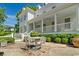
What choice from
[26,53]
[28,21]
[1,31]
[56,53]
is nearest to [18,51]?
[26,53]

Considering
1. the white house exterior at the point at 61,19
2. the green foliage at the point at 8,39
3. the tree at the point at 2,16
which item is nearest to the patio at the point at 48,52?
the green foliage at the point at 8,39

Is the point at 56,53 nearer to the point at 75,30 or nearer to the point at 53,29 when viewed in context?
the point at 75,30

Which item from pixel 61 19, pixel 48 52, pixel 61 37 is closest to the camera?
pixel 48 52

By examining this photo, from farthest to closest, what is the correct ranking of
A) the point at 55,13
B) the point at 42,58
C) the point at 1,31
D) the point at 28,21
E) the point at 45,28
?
1. the point at 28,21
2. the point at 45,28
3. the point at 55,13
4. the point at 1,31
5. the point at 42,58

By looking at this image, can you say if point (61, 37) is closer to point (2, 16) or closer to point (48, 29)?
point (48, 29)

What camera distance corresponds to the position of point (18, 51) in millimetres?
12305

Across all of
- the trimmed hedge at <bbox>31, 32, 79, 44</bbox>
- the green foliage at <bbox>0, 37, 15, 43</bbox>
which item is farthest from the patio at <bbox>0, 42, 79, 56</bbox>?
the green foliage at <bbox>0, 37, 15, 43</bbox>

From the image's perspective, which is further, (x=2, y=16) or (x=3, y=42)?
(x=2, y=16)

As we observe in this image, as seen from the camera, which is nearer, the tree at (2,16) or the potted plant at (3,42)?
the potted plant at (3,42)

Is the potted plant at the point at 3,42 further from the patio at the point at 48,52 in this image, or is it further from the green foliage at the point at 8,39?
the patio at the point at 48,52

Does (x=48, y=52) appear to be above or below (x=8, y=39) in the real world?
below

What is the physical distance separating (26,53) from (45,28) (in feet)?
22.7

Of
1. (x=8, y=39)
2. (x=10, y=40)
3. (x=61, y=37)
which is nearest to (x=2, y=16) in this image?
(x=8, y=39)

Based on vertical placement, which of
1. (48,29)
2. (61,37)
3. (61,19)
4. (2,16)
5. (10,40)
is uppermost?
(2,16)
